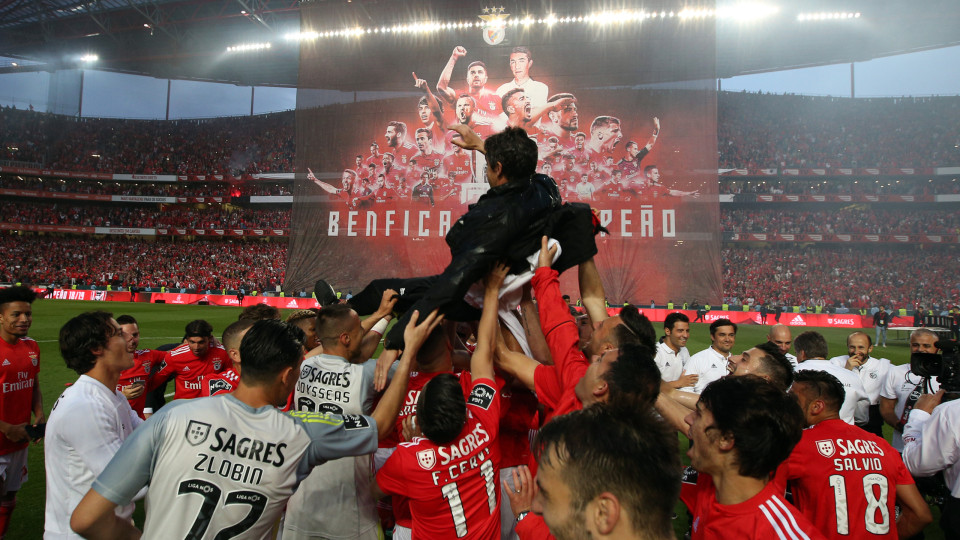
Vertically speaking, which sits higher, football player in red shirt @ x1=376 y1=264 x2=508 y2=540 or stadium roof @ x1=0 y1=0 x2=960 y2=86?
stadium roof @ x1=0 y1=0 x2=960 y2=86

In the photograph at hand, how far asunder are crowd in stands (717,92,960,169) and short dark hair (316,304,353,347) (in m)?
43.4

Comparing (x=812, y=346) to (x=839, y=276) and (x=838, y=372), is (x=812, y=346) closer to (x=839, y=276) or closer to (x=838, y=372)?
(x=838, y=372)

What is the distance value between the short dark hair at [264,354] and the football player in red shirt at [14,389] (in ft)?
10.9

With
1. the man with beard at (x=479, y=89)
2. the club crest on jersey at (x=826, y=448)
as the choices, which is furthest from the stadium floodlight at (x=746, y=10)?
the club crest on jersey at (x=826, y=448)

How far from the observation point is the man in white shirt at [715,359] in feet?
20.4

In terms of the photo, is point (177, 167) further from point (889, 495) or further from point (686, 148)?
point (889, 495)

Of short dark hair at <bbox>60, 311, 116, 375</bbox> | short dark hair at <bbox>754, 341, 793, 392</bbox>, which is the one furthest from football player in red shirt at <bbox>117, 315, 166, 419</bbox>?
short dark hair at <bbox>754, 341, 793, 392</bbox>

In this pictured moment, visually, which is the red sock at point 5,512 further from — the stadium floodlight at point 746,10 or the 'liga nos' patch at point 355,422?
the stadium floodlight at point 746,10

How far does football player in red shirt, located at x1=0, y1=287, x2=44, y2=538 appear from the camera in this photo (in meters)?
4.30

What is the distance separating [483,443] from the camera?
8.98 ft

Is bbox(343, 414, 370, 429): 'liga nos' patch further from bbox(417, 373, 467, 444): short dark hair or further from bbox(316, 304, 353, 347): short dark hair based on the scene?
bbox(316, 304, 353, 347): short dark hair

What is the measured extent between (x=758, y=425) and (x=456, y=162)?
1011 inches

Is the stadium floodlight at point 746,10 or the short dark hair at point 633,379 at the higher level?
the stadium floodlight at point 746,10

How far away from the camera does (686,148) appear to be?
2461 cm
